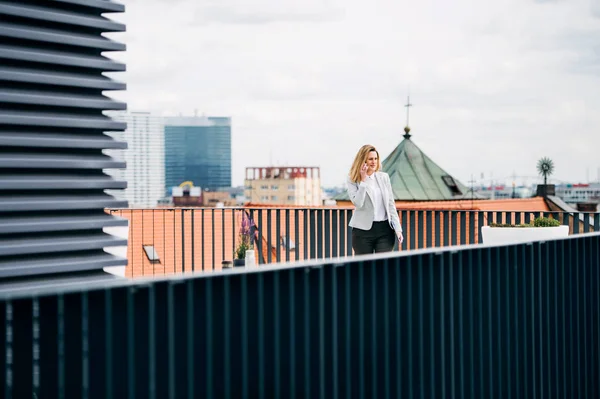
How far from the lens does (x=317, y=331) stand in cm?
390

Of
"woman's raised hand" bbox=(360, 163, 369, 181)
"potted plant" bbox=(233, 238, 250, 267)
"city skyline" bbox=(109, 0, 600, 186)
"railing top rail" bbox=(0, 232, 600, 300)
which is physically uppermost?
"city skyline" bbox=(109, 0, 600, 186)

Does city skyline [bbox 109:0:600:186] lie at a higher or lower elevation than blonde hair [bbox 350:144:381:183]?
higher

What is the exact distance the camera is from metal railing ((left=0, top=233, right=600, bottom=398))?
3064 mm

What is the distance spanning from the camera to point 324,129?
15588 centimetres

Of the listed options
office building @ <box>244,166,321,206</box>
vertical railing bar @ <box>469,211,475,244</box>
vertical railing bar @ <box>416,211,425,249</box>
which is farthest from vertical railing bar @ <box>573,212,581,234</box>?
office building @ <box>244,166,321,206</box>

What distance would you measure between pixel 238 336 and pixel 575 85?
115m

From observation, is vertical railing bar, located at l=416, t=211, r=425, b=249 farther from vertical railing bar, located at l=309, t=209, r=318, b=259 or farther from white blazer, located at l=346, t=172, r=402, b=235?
white blazer, located at l=346, t=172, r=402, b=235

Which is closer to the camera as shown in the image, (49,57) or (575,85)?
(49,57)

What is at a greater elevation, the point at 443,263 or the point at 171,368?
the point at 443,263

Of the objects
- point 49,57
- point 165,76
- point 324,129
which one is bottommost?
point 49,57

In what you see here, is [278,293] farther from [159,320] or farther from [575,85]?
[575,85]

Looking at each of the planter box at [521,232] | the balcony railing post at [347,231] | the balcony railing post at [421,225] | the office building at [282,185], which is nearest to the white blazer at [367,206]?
the planter box at [521,232]

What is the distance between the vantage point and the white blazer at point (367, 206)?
8.60 meters

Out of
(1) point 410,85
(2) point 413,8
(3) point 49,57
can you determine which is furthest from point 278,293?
(1) point 410,85
